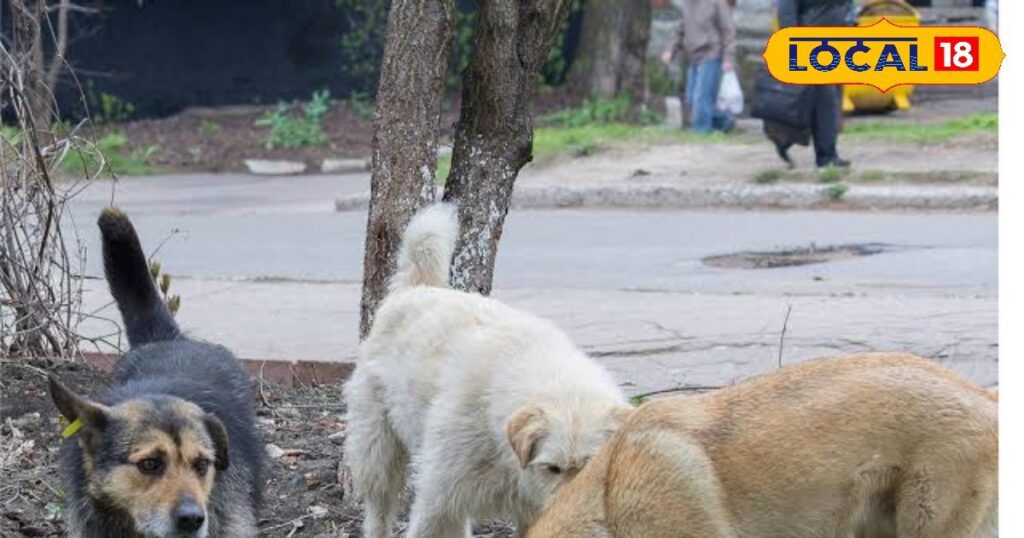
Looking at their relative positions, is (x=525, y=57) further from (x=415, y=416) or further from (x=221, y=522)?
(x=221, y=522)

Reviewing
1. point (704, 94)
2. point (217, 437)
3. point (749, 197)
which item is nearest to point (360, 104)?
point (704, 94)

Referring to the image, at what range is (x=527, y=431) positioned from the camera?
184 inches

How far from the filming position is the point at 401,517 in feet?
21.0

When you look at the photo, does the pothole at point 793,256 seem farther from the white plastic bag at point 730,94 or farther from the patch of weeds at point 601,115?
the patch of weeds at point 601,115

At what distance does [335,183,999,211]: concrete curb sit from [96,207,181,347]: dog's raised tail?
33.2 feet

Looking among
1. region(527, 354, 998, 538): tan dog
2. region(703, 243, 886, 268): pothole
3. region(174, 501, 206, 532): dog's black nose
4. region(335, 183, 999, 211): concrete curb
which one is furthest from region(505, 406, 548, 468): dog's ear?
region(335, 183, 999, 211): concrete curb

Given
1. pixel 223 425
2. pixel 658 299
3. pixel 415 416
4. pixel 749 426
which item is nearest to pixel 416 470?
pixel 415 416

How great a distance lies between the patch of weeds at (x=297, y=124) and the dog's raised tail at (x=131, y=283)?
51.9ft

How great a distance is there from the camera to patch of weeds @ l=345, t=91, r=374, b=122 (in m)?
24.0

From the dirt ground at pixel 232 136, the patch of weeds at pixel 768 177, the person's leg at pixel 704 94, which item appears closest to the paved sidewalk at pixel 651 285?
the patch of weeds at pixel 768 177

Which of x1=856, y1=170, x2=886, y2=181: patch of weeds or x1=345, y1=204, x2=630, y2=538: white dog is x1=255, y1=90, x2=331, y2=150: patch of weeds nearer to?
x1=856, y1=170, x2=886, y2=181: patch of weeds

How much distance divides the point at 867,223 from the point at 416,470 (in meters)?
9.76

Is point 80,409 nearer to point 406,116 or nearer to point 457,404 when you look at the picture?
point 457,404

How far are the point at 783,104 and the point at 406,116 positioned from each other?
11134 mm
